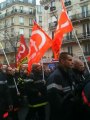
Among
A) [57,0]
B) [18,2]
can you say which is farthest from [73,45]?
[18,2]

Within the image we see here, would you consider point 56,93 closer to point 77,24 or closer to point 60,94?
point 60,94

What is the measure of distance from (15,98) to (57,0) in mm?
37172

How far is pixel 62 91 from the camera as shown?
195 inches

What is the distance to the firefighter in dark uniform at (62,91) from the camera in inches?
182

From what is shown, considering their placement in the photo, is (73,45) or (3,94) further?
(73,45)

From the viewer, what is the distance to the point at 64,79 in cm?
511

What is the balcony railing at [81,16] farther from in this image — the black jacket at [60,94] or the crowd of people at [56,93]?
the black jacket at [60,94]

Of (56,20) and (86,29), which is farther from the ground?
(56,20)

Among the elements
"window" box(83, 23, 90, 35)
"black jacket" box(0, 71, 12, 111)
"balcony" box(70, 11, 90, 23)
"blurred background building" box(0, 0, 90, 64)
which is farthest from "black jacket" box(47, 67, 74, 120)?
"balcony" box(70, 11, 90, 23)

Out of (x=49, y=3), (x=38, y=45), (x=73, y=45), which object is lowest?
(x=73, y=45)

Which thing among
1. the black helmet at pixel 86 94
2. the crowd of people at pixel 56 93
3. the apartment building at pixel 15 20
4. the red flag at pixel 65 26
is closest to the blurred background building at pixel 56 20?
the apartment building at pixel 15 20

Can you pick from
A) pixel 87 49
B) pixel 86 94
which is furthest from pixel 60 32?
pixel 87 49

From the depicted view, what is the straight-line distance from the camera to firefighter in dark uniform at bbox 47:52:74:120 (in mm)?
4621

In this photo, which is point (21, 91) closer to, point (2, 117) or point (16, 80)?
point (16, 80)
